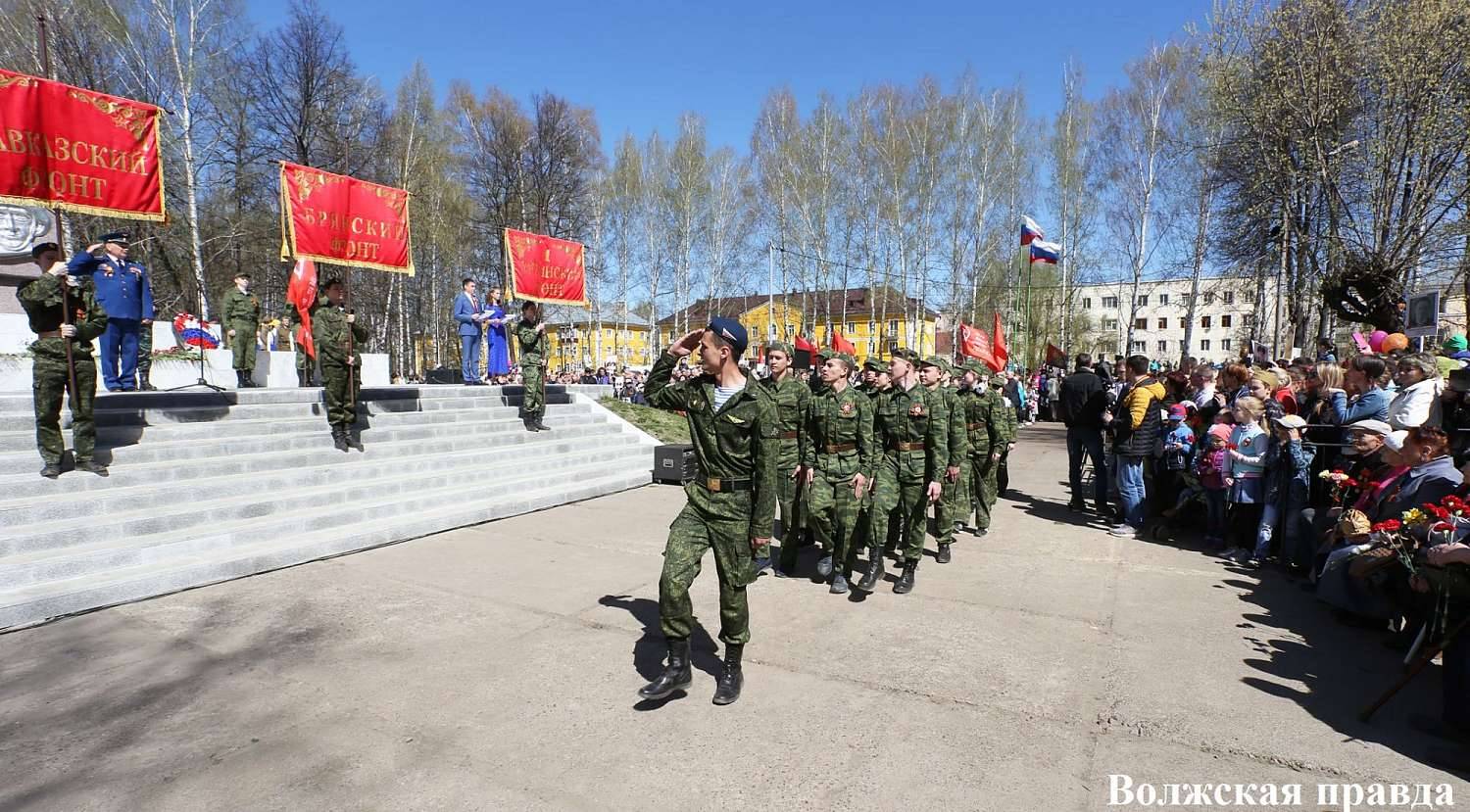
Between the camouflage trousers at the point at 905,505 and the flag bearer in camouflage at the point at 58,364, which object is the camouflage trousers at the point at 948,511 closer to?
the camouflage trousers at the point at 905,505

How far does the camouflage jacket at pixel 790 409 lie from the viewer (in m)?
5.94

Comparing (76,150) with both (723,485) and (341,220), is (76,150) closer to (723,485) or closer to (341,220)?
(341,220)

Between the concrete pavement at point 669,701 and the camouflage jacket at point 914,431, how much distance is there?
1016 mm

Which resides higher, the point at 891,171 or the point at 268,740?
the point at 891,171

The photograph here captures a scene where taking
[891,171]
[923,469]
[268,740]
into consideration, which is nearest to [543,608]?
[268,740]

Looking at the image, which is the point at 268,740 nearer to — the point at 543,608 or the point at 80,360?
the point at 543,608

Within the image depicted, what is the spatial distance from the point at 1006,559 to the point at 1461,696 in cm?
359

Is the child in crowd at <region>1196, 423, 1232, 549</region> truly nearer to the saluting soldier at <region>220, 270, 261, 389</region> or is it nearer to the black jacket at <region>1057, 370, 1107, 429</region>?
the black jacket at <region>1057, 370, 1107, 429</region>

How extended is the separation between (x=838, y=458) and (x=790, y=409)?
0.63m

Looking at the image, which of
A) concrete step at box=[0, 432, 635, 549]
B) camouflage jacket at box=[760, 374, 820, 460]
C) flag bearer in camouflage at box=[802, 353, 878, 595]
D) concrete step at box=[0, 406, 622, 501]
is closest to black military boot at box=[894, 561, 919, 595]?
flag bearer in camouflage at box=[802, 353, 878, 595]

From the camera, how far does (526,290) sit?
12.9m

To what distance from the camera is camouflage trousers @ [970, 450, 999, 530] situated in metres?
7.71

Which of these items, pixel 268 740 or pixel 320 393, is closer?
pixel 268 740

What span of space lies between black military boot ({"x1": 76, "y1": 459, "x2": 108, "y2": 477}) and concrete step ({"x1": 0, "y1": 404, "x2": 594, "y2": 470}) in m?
0.15
